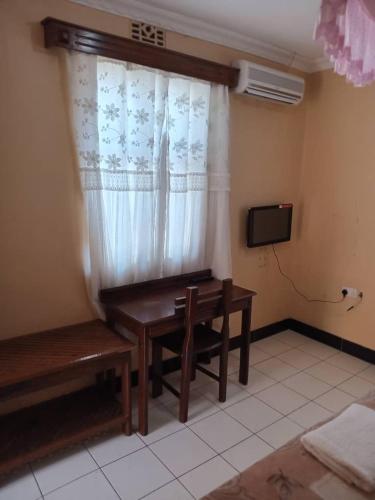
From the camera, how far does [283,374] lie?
2785 millimetres

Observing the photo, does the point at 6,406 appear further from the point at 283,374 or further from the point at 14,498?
the point at 283,374

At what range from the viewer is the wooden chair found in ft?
6.75

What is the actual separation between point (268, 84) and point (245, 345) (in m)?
1.89

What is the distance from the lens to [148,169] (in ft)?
7.45

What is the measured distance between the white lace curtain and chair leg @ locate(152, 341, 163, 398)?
0.49 metres

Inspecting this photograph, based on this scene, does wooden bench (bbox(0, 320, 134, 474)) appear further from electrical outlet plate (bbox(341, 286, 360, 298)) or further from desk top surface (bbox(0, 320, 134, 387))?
electrical outlet plate (bbox(341, 286, 360, 298))

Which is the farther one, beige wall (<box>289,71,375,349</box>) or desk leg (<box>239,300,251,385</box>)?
beige wall (<box>289,71,375,349</box>)

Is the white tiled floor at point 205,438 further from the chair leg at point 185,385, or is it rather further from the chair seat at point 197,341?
the chair seat at point 197,341

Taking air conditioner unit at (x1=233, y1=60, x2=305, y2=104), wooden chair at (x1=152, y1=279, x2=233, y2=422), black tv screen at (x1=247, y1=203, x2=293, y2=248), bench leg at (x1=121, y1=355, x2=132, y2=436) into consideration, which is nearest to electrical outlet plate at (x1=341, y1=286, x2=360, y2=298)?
black tv screen at (x1=247, y1=203, x2=293, y2=248)

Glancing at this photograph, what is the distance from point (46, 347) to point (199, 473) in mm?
1003

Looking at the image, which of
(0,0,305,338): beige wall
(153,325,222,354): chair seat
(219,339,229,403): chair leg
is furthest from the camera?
(219,339,229,403): chair leg

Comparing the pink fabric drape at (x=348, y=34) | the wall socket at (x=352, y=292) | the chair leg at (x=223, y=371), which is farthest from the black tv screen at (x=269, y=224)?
the pink fabric drape at (x=348, y=34)

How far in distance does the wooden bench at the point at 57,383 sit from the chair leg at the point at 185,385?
323 mm

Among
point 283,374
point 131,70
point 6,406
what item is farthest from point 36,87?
point 283,374
